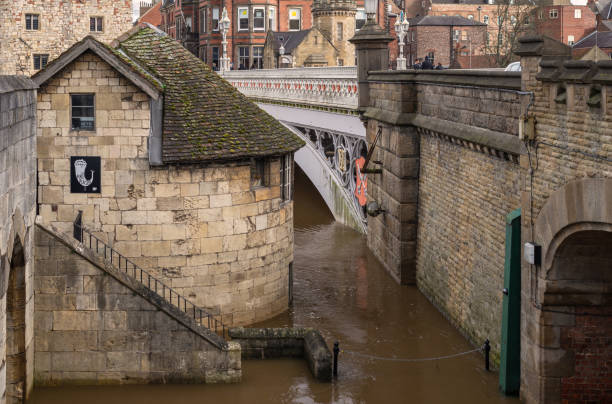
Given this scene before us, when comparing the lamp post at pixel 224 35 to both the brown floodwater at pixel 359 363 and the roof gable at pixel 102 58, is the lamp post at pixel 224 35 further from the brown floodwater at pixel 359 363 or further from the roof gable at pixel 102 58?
the roof gable at pixel 102 58

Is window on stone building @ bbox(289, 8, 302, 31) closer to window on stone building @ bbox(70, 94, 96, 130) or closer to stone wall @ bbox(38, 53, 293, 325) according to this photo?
stone wall @ bbox(38, 53, 293, 325)

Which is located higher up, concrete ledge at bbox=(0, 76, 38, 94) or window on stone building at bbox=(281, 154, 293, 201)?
concrete ledge at bbox=(0, 76, 38, 94)

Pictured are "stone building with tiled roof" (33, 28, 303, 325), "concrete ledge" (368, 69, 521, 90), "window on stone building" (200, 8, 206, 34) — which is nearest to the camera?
"concrete ledge" (368, 69, 521, 90)

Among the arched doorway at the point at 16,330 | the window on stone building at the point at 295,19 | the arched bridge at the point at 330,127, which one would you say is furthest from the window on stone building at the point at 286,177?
the window on stone building at the point at 295,19

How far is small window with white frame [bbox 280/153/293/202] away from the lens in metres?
21.2

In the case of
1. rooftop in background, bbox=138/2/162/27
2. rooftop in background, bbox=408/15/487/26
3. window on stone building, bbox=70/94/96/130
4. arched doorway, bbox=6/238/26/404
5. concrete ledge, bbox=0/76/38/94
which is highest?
rooftop in background, bbox=138/2/162/27

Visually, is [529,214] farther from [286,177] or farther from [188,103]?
[188,103]

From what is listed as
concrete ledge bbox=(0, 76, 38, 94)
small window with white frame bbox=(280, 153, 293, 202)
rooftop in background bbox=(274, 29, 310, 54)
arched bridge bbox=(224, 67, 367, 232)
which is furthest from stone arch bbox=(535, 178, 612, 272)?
rooftop in background bbox=(274, 29, 310, 54)

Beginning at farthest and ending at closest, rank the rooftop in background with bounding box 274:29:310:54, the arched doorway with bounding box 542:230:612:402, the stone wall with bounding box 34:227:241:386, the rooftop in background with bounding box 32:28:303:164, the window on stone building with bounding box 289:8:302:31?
the window on stone building with bounding box 289:8:302:31, the rooftop in background with bounding box 274:29:310:54, the rooftop in background with bounding box 32:28:303:164, the stone wall with bounding box 34:227:241:386, the arched doorway with bounding box 542:230:612:402

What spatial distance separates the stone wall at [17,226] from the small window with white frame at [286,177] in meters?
6.53

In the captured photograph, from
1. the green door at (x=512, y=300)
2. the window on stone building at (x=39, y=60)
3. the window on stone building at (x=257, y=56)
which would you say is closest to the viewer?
the green door at (x=512, y=300)

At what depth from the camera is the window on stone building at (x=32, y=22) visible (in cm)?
4131

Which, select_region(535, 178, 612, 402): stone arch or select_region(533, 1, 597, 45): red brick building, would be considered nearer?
select_region(535, 178, 612, 402): stone arch

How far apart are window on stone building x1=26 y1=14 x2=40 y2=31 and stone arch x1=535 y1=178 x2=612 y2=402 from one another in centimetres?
3216
